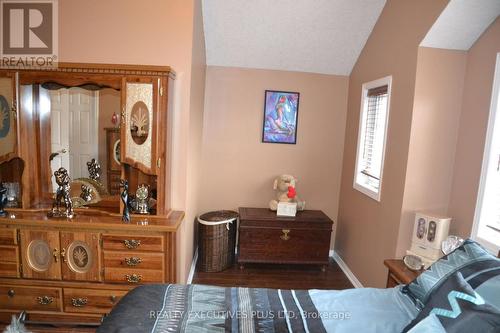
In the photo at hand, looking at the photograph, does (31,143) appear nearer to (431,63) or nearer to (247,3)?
(247,3)

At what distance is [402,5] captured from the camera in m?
2.43

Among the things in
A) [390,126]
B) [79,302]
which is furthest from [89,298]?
[390,126]

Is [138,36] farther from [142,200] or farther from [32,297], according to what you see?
[32,297]

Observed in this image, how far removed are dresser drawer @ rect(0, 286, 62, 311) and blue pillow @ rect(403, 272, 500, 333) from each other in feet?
7.54

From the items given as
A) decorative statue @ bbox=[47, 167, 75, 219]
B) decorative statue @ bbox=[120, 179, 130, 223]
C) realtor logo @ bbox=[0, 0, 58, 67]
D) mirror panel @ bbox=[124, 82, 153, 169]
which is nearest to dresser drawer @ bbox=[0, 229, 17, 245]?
decorative statue @ bbox=[47, 167, 75, 219]

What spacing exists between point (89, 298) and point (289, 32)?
2847 mm

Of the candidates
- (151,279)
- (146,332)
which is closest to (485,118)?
(146,332)

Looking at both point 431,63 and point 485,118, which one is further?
point 431,63

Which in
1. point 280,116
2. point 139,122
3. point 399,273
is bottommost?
point 399,273

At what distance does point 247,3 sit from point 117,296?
2604mm

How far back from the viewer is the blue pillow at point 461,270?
1289mm

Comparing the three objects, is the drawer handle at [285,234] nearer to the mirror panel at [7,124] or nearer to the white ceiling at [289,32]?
the white ceiling at [289,32]

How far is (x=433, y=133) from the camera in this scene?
2.27 metres

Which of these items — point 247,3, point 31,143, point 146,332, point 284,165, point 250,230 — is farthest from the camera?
point 284,165
